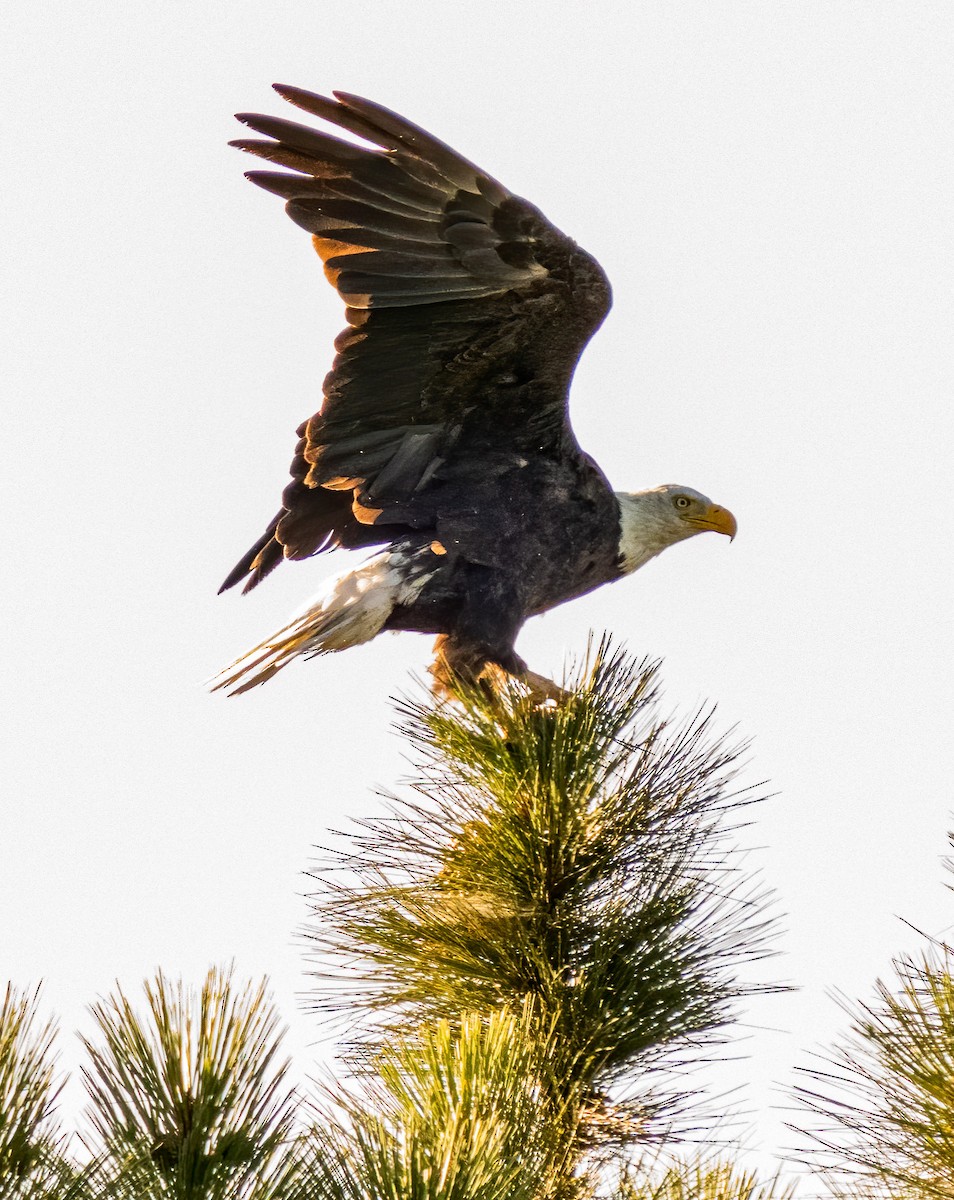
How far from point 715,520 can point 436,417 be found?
1365 millimetres

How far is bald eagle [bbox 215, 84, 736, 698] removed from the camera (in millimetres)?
4879

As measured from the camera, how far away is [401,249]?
16.3ft

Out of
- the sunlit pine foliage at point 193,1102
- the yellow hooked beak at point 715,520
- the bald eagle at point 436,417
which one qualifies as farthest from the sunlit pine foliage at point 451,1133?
the yellow hooked beak at point 715,520

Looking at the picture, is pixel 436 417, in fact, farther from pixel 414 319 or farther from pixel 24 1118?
pixel 24 1118

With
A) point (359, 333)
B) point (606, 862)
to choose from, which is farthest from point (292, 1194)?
point (359, 333)

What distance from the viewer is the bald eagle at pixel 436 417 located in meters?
4.88

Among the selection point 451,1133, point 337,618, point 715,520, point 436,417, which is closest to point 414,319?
point 436,417

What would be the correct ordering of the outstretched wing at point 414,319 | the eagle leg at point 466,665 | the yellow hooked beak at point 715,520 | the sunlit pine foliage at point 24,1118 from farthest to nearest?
the yellow hooked beak at point 715,520, the eagle leg at point 466,665, the outstretched wing at point 414,319, the sunlit pine foliage at point 24,1118

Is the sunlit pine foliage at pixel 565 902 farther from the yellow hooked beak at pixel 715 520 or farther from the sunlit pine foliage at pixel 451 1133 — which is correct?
the yellow hooked beak at pixel 715 520

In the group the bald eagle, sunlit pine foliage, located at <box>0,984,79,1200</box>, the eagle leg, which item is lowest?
sunlit pine foliage, located at <box>0,984,79,1200</box>

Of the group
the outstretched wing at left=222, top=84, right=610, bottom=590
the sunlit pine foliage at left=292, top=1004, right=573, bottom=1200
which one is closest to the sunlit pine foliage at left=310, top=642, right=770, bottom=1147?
the sunlit pine foliage at left=292, top=1004, right=573, bottom=1200

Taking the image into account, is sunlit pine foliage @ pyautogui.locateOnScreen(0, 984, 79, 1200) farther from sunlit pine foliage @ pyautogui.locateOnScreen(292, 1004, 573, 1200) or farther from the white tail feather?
the white tail feather

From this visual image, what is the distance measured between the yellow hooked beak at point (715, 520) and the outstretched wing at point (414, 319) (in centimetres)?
81

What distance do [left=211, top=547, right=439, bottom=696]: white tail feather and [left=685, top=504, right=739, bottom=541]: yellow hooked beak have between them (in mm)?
1307
